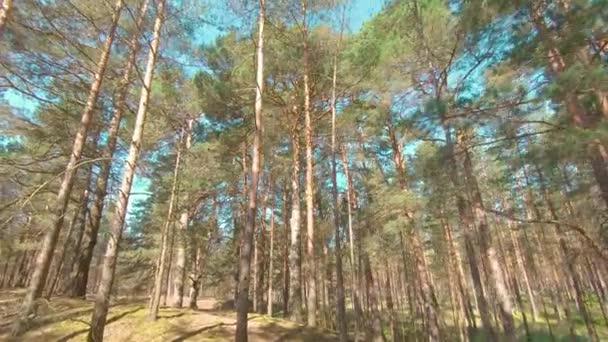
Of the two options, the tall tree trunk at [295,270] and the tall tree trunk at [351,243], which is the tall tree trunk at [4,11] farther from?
the tall tree trunk at [295,270]

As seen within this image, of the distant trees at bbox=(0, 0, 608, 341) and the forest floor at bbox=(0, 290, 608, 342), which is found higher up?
the distant trees at bbox=(0, 0, 608, 341)

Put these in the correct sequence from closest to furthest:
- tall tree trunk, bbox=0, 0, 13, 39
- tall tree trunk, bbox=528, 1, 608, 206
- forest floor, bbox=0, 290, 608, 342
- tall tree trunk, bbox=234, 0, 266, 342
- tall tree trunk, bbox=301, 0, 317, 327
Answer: tall tree trunk, bbox=0, 0, 13, 39 < tall tree trunk, bbox=234, 0, 266, 342 < tall tree trunk, bbox=528, 1, 608, 206 < forest floor, bbox=0, 290, 608, 342 < tall tree trunk, bbox=301, 0, 317, 327

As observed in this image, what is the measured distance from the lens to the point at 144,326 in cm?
903

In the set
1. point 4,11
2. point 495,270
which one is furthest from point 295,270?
point 4,11

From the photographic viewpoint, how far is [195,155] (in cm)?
1252

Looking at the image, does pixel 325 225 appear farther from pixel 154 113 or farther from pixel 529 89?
pixel 529 89

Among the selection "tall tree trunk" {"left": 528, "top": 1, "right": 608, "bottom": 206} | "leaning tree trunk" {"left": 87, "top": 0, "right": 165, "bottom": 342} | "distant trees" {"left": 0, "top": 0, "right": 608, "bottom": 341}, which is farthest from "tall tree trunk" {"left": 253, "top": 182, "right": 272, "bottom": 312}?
"tall tree trunk" {"left": 528, "top": 1, "right": 608, "bottom": 206}

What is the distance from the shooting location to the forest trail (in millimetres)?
7918

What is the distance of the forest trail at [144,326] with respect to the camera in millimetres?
7918

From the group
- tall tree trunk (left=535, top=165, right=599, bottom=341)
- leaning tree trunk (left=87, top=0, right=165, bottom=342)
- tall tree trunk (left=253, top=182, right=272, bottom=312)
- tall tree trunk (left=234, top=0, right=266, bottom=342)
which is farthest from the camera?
tall tree trunk (left=253, top=182, right=272, bottom=312)

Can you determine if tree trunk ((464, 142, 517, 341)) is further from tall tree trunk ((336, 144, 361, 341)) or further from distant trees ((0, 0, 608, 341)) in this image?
tall tree trunk ((336, 144, 361, 341))

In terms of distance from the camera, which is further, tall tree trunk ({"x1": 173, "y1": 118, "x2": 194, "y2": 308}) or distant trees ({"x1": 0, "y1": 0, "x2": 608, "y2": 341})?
tall tree trunk ({"x1": 173, "y1": 118, "x2": 194, "y2": 308})

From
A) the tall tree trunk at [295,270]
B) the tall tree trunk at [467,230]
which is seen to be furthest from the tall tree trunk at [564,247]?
the tall tree trunk at [295,270]

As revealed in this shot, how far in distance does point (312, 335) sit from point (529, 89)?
7.72 m
